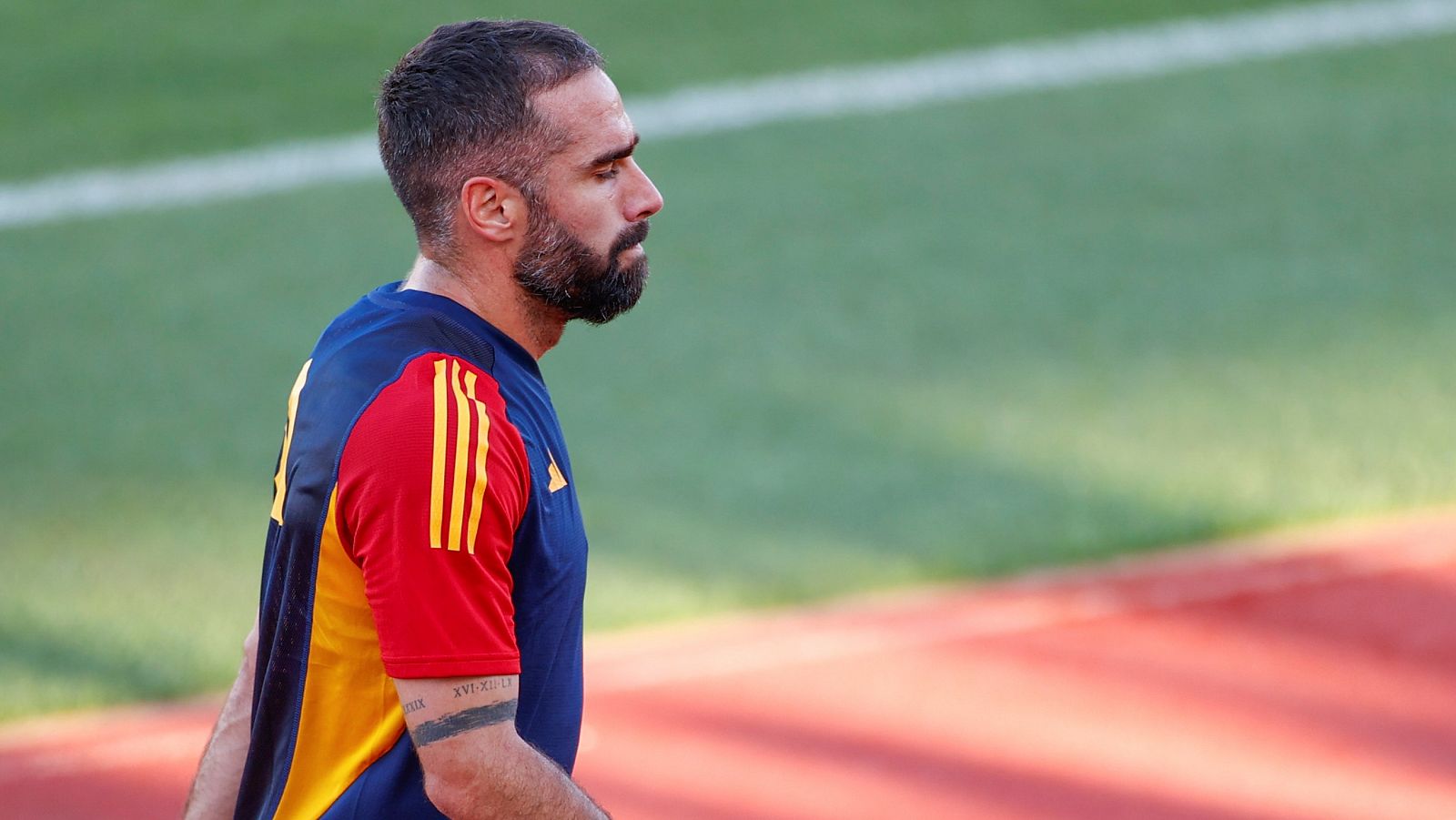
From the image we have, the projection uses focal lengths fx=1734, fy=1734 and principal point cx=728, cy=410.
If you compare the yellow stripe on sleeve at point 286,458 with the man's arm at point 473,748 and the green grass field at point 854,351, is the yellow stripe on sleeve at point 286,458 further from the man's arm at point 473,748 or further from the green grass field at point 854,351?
the green grass field at point 854,351

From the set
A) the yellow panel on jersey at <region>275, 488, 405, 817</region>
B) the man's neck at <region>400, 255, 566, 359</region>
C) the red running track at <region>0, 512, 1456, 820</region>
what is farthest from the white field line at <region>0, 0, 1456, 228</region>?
the yellow panel on jersey at <region>275, 488, 405, 817</region>

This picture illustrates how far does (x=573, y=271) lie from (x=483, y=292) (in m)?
0.14

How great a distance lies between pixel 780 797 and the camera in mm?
4977

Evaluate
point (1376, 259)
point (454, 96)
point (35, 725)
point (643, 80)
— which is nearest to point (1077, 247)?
point (1376, 259)

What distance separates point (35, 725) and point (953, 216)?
5.44 metres

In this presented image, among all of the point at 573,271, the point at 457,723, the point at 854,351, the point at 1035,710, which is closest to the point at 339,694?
the point at 457,723

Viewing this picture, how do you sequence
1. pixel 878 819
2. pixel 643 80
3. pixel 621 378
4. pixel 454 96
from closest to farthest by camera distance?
pixel 454 96
pixel 878 819
pixel 621 378
pixel 643 80

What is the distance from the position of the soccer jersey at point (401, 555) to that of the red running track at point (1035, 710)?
8.30 feet

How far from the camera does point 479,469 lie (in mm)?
2279

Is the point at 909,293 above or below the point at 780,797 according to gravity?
above

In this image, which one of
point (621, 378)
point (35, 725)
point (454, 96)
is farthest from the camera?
point (621, 378)

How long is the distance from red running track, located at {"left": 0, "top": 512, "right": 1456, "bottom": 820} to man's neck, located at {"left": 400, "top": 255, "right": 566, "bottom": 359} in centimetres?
267

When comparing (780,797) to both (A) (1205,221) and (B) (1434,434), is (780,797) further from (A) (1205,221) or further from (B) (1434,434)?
(A) (1205,221)

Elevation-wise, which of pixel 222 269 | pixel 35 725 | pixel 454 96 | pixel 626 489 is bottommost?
pixel 35 725
